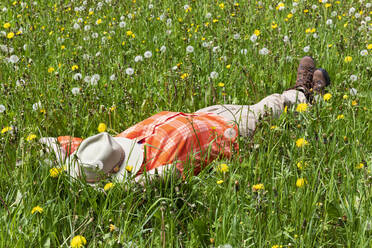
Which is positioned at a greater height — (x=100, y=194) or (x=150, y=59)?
(x=150, y=59)

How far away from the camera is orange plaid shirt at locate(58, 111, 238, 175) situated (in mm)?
2525

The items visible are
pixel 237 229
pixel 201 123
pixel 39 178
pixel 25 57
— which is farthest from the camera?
pixel 25 57

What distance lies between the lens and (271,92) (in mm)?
3439

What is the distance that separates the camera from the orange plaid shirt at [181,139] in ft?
8.29

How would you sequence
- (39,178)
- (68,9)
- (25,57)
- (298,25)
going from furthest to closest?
(68,9) → (298,25) → (25,57) → (39,178)

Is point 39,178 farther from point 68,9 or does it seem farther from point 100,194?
point 68,9

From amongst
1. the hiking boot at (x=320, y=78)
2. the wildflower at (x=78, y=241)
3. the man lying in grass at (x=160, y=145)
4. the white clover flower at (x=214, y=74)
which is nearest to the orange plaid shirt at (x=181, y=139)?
the man lying in grass at (x=160, y=145)

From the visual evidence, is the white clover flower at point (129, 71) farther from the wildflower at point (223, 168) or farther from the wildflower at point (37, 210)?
the wildflower at point (37, 210)

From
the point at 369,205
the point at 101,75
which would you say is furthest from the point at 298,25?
the point at 369,205

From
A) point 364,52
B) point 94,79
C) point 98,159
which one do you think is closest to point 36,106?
point 94,79

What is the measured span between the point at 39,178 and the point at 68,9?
11.1ft

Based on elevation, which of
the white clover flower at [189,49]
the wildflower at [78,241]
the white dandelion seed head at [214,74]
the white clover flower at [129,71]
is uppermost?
the white clover flower at [189,49]

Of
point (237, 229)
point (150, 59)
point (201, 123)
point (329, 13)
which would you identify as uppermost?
point (329, 13)

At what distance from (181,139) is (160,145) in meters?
0.13
